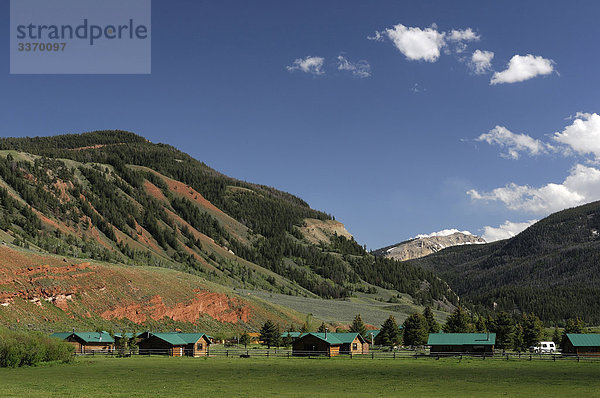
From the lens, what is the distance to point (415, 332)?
365ft

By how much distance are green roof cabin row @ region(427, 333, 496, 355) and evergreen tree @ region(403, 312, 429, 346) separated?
65.8 feet

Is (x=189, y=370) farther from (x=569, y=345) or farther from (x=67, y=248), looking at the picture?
(x=67, y=248)

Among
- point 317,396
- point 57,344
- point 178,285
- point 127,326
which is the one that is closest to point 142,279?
point 178,285

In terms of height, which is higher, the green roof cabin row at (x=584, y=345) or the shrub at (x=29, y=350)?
the shrub at (x=29, y=350)

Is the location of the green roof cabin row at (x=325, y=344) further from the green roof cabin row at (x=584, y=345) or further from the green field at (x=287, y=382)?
the green roof cabin row at (x=584, y=345)

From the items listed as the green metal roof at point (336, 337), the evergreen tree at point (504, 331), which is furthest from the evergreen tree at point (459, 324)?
the green metal roof at point (336, 337)

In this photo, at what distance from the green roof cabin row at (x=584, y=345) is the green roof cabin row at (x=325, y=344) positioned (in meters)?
32.9

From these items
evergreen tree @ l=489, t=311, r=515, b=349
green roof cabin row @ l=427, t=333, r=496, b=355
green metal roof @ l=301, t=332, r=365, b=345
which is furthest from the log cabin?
evergreen tree @ l=489, t=311, r=515, b=349

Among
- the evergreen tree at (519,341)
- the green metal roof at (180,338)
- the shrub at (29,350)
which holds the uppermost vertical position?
the shrub at (29,350)

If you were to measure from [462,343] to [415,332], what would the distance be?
23.6 meters

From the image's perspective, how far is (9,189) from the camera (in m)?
191

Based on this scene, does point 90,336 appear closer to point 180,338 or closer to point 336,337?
point 180,338

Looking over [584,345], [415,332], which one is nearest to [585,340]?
[584,345]

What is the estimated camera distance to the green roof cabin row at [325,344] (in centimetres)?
8844
